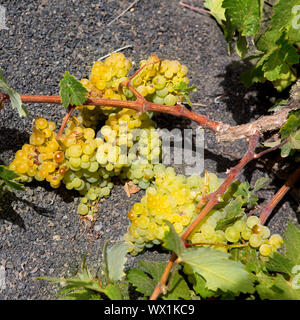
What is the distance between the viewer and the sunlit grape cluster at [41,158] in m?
1.06

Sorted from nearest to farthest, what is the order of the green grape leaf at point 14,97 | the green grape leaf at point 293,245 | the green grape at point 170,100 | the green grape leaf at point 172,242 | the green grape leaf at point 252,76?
the green grape leaf at point 172,242 < the green grape leaf at point 14,97 < the green grape leaf at point 293,245 < the green grape at point 170,100 < the green grape leaf at point 252,76

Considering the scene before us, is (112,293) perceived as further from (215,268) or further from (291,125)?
(291,125)

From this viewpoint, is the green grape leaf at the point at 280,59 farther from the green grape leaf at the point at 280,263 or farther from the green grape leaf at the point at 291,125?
the green grape leaf at the point at 280,263

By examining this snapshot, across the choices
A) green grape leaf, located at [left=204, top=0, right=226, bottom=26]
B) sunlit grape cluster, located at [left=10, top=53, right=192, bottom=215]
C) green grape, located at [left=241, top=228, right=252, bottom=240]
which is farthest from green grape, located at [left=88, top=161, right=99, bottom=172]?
green grape leaf, located at [left=204, top=0, right=226, bottom=26]

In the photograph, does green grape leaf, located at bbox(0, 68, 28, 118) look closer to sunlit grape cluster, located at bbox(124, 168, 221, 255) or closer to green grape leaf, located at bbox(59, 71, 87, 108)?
green grape leaf, located at bbox(59, 71, 87, 108)

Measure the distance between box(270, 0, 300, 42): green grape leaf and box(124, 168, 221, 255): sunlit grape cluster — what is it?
0.46 metres

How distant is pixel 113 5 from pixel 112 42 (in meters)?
0.13

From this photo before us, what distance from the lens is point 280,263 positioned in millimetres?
1061

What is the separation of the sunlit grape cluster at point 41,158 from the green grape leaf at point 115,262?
24 cm

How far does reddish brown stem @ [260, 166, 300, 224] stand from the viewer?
1.26m

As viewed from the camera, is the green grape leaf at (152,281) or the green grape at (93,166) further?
the green grape at (93,166)

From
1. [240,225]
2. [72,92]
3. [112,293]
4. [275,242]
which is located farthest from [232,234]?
[72,92]

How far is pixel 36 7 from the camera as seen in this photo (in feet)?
4.03

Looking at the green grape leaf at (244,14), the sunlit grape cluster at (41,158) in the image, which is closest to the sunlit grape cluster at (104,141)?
the sunlit grape cluster at (41,158)
